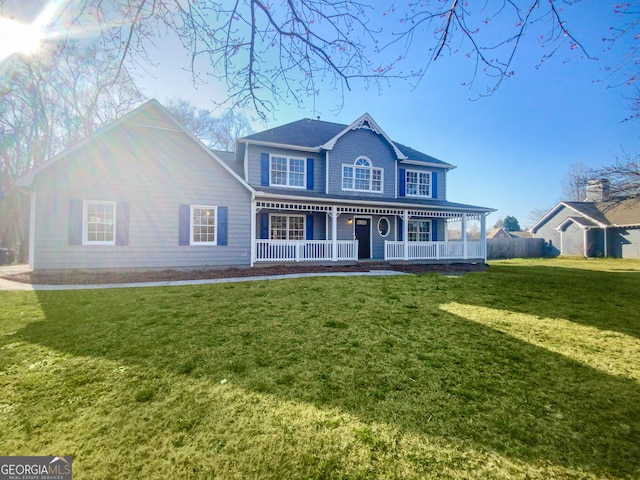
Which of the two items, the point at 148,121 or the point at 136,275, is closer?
the point at 136,275

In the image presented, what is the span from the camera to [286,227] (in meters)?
14.1

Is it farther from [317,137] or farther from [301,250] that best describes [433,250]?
[317,137]

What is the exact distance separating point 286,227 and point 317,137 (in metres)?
5.60

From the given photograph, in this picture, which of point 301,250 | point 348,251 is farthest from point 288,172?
point 348,251

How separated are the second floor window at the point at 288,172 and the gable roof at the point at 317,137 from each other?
73 cm

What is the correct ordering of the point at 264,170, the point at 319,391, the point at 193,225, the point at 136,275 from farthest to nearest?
the point at 264,170, the point at 193,225, the point at 136,275, the point at 319,391

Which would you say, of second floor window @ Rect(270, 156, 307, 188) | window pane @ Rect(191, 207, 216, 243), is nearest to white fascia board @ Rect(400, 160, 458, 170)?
second floor window @ Rect(270, 156, 307, 188)

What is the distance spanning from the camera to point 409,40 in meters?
3.57

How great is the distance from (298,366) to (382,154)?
575 inches

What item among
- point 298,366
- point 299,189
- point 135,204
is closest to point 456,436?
point 298,366

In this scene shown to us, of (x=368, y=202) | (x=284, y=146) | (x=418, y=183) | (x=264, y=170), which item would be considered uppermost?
(x=284, y=146)

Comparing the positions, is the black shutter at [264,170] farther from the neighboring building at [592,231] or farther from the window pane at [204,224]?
the neighboring building at [592,231]

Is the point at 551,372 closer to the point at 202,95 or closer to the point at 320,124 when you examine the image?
the point at 202,95

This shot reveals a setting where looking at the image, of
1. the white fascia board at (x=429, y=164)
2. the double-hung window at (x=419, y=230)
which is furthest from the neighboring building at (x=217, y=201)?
the double-hung window at (x=419, y=230)
